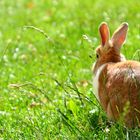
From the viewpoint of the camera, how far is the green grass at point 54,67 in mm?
5484

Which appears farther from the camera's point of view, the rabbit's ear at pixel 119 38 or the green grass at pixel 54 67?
the rabbit's ear at pixel 119 38

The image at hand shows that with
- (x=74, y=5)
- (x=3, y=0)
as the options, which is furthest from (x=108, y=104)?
(x=3, y=0)

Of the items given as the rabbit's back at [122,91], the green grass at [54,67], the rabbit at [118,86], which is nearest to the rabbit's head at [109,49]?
the rabbit at [118,86]

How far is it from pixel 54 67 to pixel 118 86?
3.07 meters

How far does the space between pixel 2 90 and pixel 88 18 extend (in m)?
4.33

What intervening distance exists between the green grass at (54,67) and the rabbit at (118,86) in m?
0.14

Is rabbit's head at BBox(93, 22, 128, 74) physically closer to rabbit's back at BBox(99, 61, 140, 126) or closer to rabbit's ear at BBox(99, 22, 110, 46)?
rabbit's ear at BBox(99, 22, 110, 46)

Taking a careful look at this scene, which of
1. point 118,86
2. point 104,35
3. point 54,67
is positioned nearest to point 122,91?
point 118,86

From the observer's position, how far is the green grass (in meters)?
5.48

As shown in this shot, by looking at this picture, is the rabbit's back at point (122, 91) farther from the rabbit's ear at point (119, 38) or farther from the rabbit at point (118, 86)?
the rabbit's ear at point (119, 38)

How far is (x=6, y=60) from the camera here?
8336 millimetres

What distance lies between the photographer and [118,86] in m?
5.20

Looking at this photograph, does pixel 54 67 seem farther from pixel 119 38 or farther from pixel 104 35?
pixel 119 38

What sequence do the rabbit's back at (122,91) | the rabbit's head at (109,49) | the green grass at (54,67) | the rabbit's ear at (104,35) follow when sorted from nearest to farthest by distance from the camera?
the rabbit's back at (122,91) → the green grass at (54,67) → the rabbit's head at (109,49) → the rabbit's ear at (104,35)
